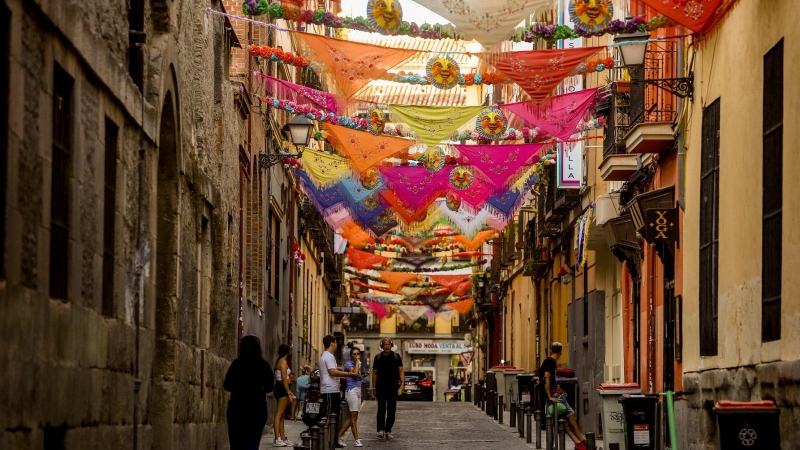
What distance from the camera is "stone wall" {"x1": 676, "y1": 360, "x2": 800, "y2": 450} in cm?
1130

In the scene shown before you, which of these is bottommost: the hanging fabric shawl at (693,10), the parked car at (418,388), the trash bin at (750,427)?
the parked car at (418,388)

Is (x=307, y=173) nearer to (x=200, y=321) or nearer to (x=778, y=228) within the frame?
(x=200, y=321)

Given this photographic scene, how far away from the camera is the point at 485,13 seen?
1568 centimetres

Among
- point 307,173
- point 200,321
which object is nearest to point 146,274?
point 200,321

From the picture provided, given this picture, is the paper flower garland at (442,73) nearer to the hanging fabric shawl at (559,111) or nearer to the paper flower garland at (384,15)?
the hanging fabric shawl at (559,111)

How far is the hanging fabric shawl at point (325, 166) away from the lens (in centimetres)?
2880

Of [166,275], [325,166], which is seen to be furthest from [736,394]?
[325,166]

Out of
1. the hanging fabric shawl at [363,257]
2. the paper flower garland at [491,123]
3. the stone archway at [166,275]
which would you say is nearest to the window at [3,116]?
the stone archway at [166,275]

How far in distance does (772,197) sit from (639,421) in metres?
3.37

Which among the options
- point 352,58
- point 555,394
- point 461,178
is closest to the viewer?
point 352,58

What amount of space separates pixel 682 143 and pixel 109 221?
29.3 feet

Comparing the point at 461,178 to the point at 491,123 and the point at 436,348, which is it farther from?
the point at 436,348

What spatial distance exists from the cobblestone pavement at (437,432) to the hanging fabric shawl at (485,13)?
8.59m

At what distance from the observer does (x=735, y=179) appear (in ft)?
47.3
